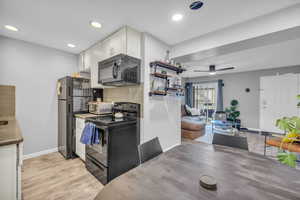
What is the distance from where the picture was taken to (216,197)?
70 centimetres

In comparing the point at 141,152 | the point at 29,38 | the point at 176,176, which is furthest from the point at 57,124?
the point at 176,176

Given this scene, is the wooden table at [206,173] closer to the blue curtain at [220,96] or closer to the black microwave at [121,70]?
the black microwave at [121,70]

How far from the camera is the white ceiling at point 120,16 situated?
1.60 m

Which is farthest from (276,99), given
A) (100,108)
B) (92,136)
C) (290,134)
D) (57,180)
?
(57,180)

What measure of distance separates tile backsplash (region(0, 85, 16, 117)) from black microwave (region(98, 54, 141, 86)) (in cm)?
180

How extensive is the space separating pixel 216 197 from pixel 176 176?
0.87 ft

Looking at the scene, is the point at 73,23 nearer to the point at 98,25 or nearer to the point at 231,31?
the point at 98,25

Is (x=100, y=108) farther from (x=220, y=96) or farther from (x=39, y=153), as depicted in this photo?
(x=220, y=96)

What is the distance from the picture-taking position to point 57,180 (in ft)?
6.48

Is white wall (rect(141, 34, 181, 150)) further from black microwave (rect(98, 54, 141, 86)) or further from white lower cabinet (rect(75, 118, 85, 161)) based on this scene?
white lower cabinet (rect(75, 118, 85, 161))

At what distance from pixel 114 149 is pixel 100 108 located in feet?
3.45

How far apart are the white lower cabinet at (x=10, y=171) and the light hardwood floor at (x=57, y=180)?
783mm

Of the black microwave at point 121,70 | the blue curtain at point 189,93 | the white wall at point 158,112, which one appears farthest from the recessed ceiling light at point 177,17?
the blue curtain at point 189,93

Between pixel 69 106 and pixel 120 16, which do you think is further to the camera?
pixel 69 106
